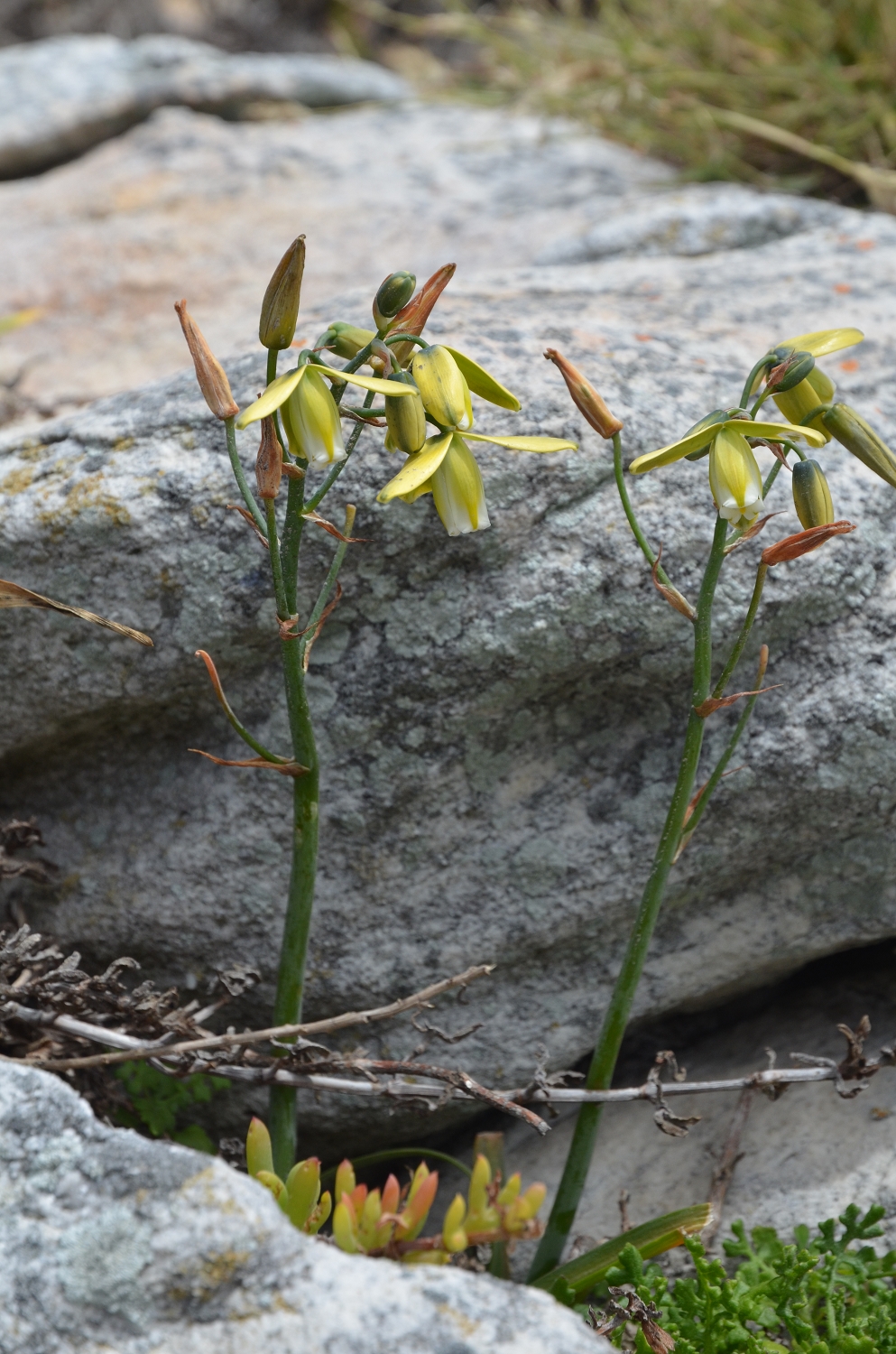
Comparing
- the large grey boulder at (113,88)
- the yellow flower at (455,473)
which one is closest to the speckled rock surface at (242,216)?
the large grey boulder at (113,88)

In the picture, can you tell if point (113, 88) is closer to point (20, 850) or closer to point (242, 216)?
point (242, 216)

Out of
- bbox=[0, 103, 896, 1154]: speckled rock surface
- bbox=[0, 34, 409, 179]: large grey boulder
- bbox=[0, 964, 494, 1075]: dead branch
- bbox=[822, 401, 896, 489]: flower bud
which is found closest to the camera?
bbox=[822, 401, 896, 489]: flower bud

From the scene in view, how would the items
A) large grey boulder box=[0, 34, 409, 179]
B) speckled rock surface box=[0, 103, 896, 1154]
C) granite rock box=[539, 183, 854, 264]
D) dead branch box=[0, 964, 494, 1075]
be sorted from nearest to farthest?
dead branch box=[0, 964, 494, 1075] → speckled rock surface box=[0, 103, 896, 1154] → granite rock box=[539, 183, 854, 264] → large grey boulder box=[0, 34, 409, 179]

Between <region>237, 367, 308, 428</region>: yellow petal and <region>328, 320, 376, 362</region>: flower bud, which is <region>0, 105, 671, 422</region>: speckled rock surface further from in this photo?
<region>237, 367, 308, 428</region>: yellow petal

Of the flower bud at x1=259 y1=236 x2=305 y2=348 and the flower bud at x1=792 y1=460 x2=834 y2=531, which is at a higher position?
the flower bud at x1=259 y1=236 x2=305 y2=348

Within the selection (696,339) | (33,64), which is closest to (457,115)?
(33,64)

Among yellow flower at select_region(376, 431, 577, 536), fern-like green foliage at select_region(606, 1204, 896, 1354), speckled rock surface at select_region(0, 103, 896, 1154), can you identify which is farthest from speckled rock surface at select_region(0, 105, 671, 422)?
fern-like green foliage at select_region(606, 1204, 896, 1354)

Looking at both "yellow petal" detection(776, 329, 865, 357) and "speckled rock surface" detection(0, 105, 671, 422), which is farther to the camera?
"speckled rock surface" detection(0, 105, 671, 422)
